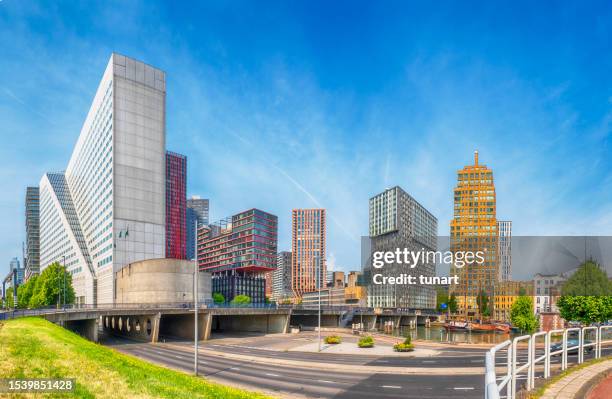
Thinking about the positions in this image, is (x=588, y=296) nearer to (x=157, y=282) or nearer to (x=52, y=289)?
(x=157, y=282)

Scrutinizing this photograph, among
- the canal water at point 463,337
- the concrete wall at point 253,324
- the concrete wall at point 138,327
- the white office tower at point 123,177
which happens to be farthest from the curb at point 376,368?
the white office tower at point 123,177

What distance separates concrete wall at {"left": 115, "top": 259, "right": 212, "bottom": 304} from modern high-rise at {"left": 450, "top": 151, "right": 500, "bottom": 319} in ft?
403

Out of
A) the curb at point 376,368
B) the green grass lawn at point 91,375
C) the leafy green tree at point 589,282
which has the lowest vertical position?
the curb at point 376,368

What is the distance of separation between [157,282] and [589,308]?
87683 mm

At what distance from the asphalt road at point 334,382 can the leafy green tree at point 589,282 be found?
38907mm

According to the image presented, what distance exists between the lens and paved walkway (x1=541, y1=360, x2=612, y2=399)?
16500 mm

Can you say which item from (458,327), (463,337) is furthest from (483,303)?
(463,337)

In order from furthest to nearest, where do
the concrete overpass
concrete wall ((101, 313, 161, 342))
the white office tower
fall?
1. the white office tower
2. concrete wall ((101, 313, 161, 342))
3. the concrete overpass

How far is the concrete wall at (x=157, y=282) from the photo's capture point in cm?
10188

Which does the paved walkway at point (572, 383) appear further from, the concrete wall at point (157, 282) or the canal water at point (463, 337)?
the concrete wall at point (157, 282)

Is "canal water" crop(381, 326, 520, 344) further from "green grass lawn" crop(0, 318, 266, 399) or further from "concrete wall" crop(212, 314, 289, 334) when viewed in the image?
"green grass lawn" crop(0, 318, 266, 399)

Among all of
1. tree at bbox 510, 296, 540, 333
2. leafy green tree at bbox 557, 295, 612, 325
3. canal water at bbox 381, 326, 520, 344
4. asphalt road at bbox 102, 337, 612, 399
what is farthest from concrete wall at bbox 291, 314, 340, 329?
leafy green tree at bbox 557, 295, 612, 325

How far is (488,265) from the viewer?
593 feet

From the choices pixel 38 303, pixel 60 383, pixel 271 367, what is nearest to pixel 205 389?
pixel 60 383
